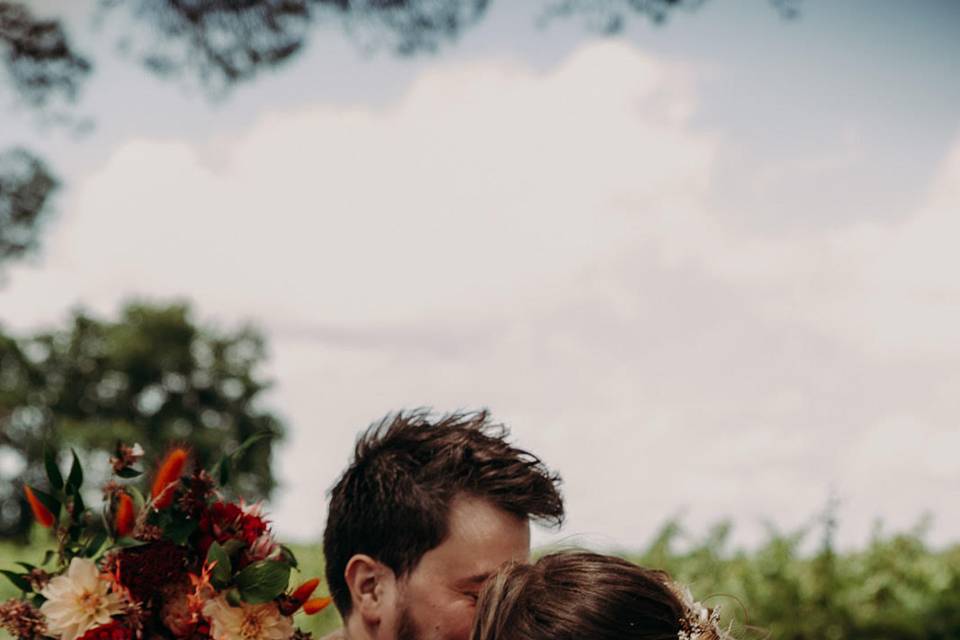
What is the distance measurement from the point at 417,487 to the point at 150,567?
631mm

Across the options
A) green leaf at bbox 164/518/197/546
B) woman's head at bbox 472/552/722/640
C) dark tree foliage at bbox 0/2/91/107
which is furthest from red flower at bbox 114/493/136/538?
dark tree foliage at bbox 0/2/91/107

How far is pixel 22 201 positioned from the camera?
11344mm

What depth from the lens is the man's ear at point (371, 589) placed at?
265 centimetres

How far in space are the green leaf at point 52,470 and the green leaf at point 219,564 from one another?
0.43 metres

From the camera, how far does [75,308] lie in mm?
26234

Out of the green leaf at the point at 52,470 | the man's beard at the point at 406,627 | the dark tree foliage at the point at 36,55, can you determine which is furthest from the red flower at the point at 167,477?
the dark tree foliage at the point at 36,55

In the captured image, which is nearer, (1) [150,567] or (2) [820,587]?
(1) [150,567]

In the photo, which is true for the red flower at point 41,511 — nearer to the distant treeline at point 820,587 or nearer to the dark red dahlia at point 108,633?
the dark red dahlia at point 108,633

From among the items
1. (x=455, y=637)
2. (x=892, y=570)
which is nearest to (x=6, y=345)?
(x=892, y=570)

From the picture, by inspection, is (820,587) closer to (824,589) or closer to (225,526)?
(824,589)

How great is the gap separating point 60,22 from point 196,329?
67.6 ft

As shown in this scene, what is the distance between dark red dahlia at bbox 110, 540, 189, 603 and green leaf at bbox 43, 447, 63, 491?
0.82 feet

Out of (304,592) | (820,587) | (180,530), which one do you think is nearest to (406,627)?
(304,592)

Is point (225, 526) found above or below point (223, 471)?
below
